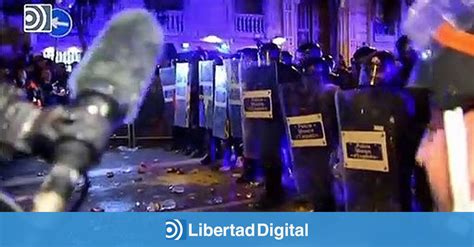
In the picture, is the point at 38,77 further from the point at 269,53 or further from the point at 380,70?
the point at 380,70

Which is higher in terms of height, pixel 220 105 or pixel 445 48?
pixel 445 48

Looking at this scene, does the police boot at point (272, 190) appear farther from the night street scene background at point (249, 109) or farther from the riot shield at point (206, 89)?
the riot shield at point (206, 89)

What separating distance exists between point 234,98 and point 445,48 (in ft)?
1.66

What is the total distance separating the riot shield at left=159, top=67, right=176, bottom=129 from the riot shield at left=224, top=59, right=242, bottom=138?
0.13m

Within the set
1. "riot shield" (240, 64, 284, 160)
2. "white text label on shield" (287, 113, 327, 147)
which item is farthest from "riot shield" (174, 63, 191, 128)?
"white text label on shield" (287, 113, 327, 147)

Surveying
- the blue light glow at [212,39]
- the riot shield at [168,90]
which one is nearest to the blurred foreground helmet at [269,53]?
the blue light glow at [212,39]

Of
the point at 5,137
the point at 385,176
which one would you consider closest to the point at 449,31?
the point at 385,176

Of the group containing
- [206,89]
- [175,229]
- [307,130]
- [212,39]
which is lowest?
[175,229]

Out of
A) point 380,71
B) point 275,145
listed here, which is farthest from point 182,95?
point 380,71

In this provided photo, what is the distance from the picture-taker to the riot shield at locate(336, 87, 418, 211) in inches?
77.9

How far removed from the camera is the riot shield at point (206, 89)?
1.97 m

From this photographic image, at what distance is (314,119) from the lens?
2029mm

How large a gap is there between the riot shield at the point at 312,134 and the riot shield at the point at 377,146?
30 millimetres

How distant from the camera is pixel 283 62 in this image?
1.99m
